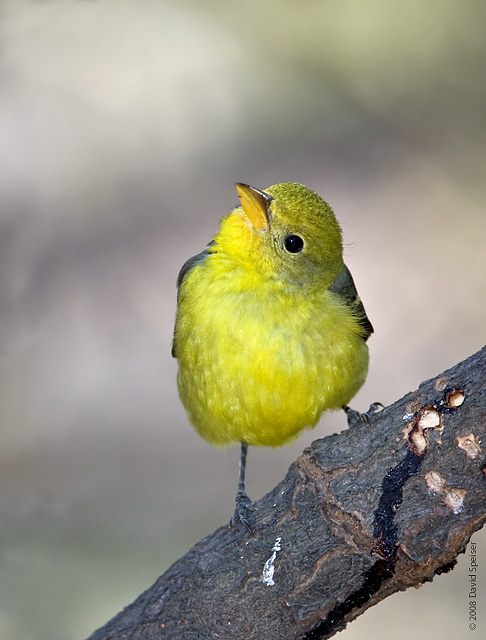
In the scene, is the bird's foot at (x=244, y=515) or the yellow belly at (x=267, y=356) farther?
the yellow belly at (x=267, y=356)

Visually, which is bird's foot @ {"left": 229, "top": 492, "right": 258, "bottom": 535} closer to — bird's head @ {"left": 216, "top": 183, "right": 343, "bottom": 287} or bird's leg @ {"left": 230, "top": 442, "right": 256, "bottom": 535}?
bird's leg @ {"left": 230, "top": 442, "right": 256, "bottom": 535}

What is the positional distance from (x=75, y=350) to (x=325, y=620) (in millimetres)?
3849

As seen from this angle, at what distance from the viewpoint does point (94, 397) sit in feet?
21.7

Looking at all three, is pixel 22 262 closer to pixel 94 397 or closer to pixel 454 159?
pixel 94 397

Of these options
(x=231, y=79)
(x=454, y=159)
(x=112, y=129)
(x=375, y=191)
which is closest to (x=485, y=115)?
(x=454, y=159)

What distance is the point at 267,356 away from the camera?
3795mm

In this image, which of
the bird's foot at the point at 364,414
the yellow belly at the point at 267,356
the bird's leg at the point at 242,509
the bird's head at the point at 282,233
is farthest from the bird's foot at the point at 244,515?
the bird's head at the point at 282,233

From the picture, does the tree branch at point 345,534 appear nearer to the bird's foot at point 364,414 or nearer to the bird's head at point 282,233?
the bird's foot at point 364,414

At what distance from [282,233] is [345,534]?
1408 mm

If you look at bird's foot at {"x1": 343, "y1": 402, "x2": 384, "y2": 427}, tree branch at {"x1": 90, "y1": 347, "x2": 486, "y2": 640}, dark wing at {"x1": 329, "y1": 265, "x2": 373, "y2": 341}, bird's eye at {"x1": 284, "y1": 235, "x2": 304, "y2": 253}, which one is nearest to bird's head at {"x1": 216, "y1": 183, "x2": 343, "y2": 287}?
bird's eye at {"x1": 284, "y1": 235, "x2": 304, "y2": 253}

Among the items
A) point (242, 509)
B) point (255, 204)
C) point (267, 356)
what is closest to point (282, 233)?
point (255, 204)

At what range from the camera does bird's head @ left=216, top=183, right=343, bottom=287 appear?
12.9ft

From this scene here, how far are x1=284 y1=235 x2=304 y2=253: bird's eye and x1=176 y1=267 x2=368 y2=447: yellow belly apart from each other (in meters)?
0.17

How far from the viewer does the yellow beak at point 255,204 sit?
389 centimetres
